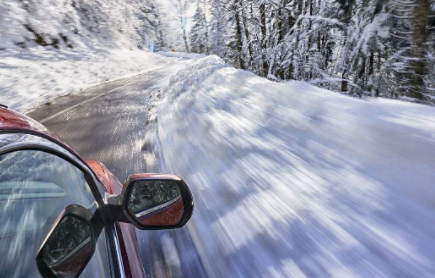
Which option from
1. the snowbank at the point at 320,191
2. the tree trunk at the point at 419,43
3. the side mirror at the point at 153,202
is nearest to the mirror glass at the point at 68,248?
the side mirror at the point at 153,202

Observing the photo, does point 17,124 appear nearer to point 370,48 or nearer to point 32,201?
point 32,201

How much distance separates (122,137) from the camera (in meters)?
5.36

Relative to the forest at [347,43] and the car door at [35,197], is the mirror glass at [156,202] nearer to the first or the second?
the car door at [35,197]

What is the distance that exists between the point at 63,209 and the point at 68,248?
0.25 m

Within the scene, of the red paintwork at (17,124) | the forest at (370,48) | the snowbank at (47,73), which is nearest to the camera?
the red paintwork at (17,124)

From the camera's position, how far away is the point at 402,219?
1.71 m

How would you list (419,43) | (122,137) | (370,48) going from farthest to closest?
(370,48) < (122,137) < (419,43)

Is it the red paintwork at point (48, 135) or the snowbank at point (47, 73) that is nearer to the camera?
the red paintwork at point (48, 135)

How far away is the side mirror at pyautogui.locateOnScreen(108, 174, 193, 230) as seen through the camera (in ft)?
4.06

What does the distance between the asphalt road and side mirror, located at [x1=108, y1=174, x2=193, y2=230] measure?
0.95m

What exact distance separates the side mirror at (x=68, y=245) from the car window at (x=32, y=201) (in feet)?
0.14

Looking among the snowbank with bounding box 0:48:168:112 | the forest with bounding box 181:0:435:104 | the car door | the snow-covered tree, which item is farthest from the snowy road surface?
the snow-covered tree

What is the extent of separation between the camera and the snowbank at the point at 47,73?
1116 centimetres

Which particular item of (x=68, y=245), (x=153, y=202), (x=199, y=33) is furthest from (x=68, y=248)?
(x=199, y=33)
